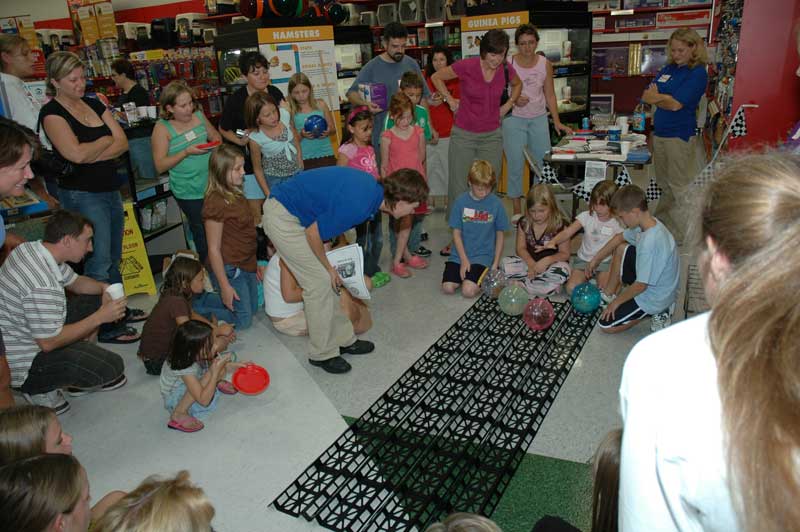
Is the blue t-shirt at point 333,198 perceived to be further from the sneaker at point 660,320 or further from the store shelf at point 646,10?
the store shelf at point 646,10

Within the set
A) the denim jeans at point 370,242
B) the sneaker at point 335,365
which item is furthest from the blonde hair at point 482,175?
the sneaker at point 335,365

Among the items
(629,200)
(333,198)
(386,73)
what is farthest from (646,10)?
(333,198)

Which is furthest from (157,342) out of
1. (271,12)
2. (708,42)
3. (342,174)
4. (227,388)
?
(708,42)

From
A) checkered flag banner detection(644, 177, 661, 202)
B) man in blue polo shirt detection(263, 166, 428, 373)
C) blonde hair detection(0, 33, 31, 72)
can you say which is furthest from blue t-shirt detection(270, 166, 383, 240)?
checkered flag banner detection(644, 177, 661, 202)

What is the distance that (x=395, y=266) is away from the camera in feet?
14.9

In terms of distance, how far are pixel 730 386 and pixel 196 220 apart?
12.8ft

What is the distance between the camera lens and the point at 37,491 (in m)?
1.36

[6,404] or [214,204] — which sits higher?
[214,204]

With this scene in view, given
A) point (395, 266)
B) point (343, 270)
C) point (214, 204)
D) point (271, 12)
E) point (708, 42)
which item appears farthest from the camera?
point (708, 42)

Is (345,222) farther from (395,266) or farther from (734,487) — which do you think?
(734,487)

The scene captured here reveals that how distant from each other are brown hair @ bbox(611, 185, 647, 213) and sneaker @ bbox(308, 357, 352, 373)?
70.4 inches

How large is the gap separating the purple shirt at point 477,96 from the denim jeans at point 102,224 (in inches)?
112

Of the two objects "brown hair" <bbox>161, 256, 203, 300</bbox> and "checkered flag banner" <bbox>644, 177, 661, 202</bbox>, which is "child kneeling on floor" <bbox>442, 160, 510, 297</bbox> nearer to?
"checkered flag banner" <bbox>644, 177, 661, 202</bbox>

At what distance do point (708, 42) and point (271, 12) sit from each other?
743 cm
